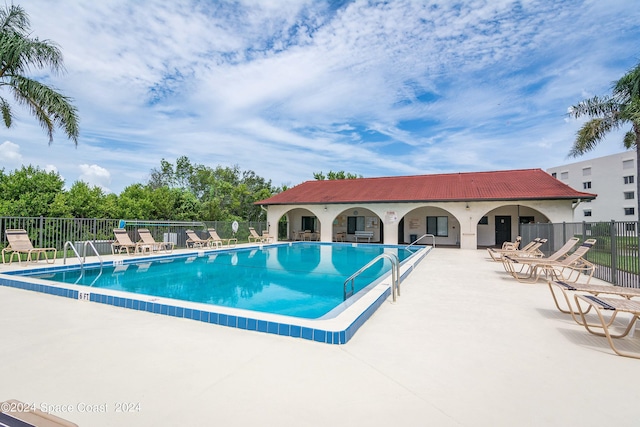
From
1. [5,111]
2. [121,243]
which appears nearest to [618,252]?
[121,243]

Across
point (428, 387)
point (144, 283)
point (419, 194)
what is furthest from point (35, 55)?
point (419, 194)

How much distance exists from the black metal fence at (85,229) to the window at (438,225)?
547 inches

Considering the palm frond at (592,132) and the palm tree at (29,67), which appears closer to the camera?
the palm tree at (29,67)

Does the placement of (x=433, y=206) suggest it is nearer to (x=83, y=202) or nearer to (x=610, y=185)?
(x=83, y=202)

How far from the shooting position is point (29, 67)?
11.4m

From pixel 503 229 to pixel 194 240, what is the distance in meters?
18.5

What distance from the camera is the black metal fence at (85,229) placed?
1320 centimetres

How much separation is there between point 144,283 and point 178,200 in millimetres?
16384

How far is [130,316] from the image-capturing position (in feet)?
15.9

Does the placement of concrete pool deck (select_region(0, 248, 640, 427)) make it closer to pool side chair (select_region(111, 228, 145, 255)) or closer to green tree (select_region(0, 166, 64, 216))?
pool side chair (select_region(111, 228, 145, 255))

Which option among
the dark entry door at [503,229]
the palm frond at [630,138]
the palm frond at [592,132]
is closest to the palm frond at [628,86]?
the palm frond at [592,132]

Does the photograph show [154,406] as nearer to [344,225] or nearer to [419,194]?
[419,194]

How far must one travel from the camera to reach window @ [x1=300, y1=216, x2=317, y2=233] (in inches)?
1055

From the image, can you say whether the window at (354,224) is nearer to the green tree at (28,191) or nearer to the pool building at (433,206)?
the pool building at (433,206)
